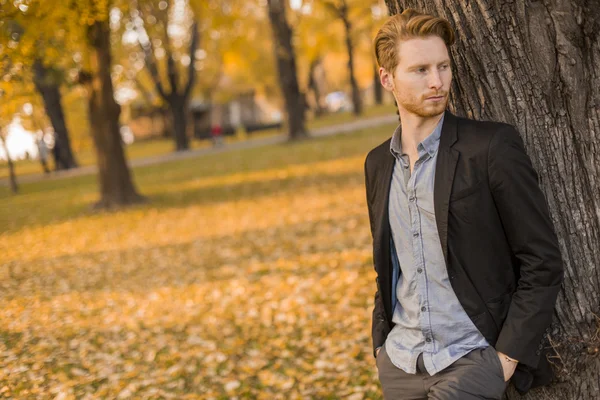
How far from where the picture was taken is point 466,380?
93.8 inches

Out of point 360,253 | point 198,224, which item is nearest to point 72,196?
point 198,224

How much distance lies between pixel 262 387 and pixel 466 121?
3324 mm

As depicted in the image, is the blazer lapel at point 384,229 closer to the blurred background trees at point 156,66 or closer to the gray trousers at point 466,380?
the gray trousers at point 466,380

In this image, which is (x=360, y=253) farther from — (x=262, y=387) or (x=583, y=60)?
(x=583, y=60)

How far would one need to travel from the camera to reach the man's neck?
8.49 ft

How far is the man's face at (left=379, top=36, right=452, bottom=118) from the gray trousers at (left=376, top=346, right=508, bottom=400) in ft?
3.23

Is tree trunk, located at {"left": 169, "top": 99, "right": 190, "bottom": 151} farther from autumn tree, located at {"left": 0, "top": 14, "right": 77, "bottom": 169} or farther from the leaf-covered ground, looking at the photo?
the leaf-covered ground

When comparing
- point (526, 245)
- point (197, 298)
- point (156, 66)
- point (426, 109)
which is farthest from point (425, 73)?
point (156, 66)

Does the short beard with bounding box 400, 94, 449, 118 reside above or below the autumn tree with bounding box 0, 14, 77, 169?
below

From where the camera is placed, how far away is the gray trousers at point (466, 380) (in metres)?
2.37

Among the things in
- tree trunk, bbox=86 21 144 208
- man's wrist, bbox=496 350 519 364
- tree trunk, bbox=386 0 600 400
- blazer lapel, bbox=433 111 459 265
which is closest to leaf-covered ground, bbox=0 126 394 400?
tree trunk, bbox=86 21 144 208

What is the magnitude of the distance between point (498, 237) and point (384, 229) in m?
0.47

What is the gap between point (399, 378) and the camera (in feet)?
8.57

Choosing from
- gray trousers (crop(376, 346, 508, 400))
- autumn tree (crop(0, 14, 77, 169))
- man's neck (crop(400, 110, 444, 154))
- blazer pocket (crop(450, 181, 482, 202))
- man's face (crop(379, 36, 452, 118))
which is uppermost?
autumn tree (crop(0, 14, 77, 169))
